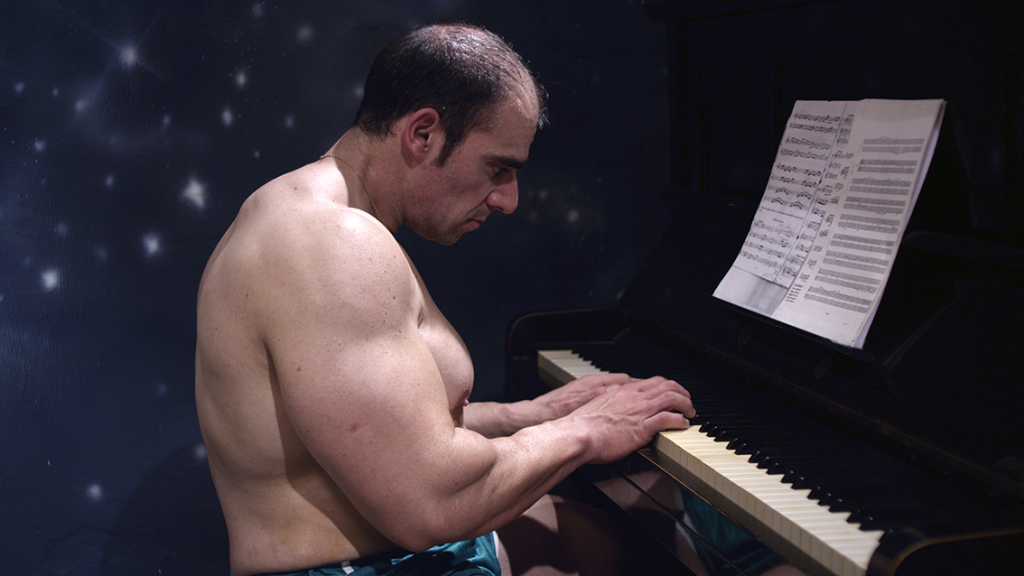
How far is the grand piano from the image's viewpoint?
42.3 inches

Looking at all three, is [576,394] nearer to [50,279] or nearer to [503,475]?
[503,475]

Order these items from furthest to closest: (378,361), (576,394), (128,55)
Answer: (128,55) < (576,394) < (378,361)

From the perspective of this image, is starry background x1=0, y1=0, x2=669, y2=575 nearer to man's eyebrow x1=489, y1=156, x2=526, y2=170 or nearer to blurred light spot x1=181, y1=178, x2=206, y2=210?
blurred light spot x1=181, y1=178, x2=206, y2=210

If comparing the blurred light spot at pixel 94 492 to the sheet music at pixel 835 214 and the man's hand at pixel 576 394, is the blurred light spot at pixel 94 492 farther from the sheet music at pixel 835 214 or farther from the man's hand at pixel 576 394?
the sheet music at pixel 835 214

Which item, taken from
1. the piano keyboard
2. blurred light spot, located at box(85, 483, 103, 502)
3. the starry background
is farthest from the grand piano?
blurred light spot, located at box(85, 483, 103, 502)

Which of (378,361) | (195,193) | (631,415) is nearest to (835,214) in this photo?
(631,415)

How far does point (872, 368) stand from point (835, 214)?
298 mm

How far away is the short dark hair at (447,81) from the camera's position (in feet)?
4.12

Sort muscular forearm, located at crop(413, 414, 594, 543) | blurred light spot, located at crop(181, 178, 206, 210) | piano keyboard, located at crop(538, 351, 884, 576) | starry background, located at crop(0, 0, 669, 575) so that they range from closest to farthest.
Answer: piano keyboard, located at crop(538, 351, 884, 576)
muscular forearm, located at crop(413, 414, 594, 543)
starry background, located at crop(0, 0, 669, 575)
blurred light spot, located at crop(181, 178, 206, 210)

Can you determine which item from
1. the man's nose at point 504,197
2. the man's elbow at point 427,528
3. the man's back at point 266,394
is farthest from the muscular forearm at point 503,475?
the man's nose at point 504,197

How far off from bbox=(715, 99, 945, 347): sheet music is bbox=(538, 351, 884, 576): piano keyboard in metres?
0.28

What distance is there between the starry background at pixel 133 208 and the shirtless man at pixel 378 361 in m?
0.97

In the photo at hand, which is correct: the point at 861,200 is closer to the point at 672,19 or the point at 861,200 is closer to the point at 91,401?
the point at 672,19

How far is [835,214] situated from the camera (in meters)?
1.47
